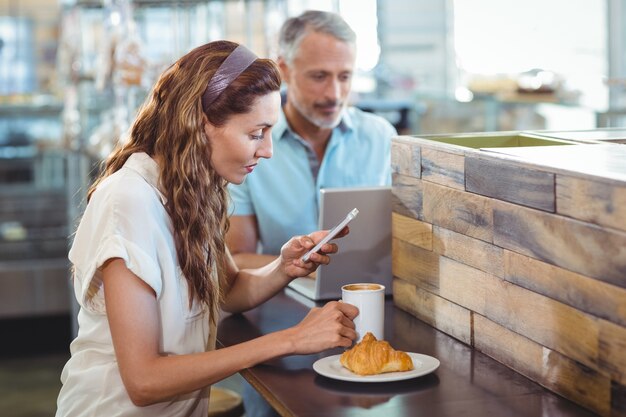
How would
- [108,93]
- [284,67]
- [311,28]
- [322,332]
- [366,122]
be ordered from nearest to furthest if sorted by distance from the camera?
[322,332], [311,28], [284,67], [366,122], [108,93]

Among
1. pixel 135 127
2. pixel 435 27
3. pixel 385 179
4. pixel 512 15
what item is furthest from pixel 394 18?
pixel 135 127

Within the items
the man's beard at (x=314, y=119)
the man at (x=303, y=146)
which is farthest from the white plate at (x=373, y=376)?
the man's beard at (x=314, y=119)

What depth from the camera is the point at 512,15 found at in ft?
23.3

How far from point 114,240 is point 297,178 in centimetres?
147

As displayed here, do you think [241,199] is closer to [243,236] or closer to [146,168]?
[243,236]

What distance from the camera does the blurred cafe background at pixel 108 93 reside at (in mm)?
5160

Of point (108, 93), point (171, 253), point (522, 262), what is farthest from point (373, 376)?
point (108, 93)

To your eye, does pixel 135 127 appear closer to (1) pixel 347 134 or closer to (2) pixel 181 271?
(2) pixel 181 271

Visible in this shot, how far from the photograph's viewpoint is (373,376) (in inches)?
75.2

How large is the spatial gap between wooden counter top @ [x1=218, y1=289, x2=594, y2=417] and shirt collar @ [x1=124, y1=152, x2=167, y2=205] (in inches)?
16.5

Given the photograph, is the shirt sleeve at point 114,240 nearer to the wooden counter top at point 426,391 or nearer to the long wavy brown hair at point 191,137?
the long wavy brown hair at point 191,137

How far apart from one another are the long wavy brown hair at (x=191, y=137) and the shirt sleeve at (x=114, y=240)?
82 mm

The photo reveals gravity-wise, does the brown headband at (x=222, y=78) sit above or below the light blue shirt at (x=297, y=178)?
above

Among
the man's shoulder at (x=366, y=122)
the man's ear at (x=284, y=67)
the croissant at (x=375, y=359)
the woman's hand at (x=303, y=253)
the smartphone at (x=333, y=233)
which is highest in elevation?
the man's ear at (x=284, y=67)
